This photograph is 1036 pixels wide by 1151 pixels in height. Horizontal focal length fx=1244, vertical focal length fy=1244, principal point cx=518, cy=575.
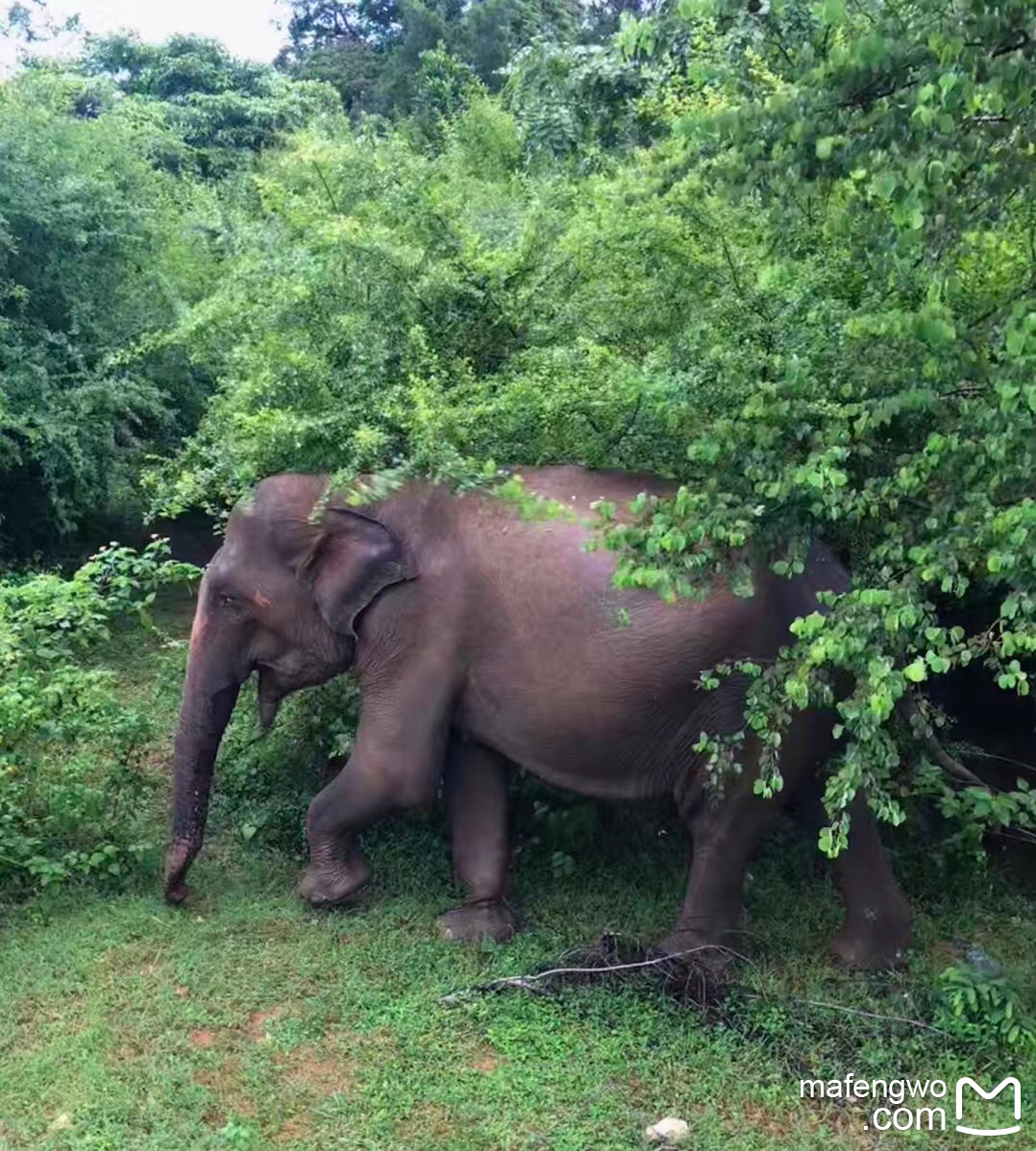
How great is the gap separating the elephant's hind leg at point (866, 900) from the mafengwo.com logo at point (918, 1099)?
71cm

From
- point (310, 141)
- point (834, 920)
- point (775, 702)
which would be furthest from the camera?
point (310, 141)

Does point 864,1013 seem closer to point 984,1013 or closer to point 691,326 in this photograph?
point 984,1013

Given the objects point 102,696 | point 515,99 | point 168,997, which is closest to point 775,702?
point 168,997

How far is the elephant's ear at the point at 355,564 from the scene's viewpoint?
481 cm

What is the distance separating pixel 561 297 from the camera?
5.52 metres

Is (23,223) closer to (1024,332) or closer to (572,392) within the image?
(572,392)

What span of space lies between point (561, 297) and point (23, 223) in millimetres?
5484

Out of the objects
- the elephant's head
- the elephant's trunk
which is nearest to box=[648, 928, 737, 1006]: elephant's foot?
the elephant's head

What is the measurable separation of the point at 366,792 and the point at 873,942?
1.99 meters

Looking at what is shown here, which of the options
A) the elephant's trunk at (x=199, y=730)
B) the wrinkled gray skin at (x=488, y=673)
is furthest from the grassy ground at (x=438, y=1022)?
the elephant's trunk at (x=199, y=730)

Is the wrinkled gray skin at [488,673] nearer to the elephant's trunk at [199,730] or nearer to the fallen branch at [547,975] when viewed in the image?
the elephant's trunk at [199,730]

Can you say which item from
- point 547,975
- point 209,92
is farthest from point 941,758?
point 209,92

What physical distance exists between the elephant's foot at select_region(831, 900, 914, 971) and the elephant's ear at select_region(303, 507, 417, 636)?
83.6 inches

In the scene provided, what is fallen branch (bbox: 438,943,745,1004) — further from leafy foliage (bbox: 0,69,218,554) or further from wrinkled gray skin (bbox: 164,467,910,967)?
leafy foliage (bbox: 0,69,218,554)
